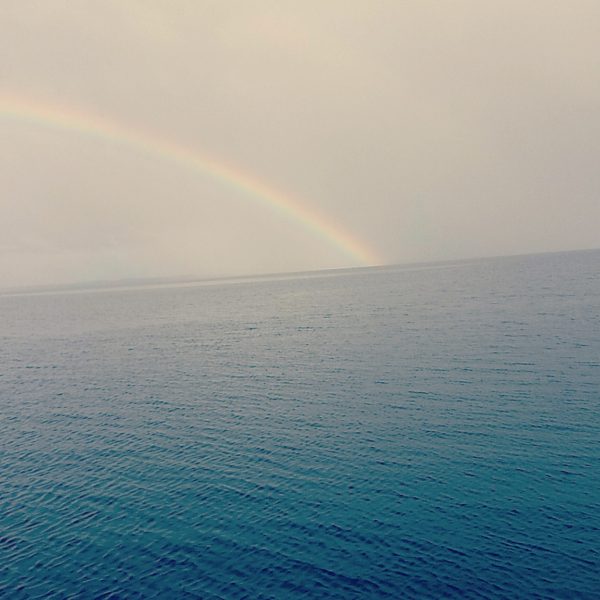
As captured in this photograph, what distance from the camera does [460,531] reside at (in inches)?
1433

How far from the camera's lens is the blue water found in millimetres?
32719

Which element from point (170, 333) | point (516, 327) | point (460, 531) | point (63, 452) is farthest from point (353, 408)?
point (170, 333)

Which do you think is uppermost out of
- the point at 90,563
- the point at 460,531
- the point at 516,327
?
the point at 516,327

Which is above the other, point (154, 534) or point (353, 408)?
point (353, 408)

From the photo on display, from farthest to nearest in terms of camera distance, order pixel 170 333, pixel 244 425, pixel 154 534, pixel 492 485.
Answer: pixel 170 333 → pixel 244 425 → pixel 492 485 → pixel 154 534

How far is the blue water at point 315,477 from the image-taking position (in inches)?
1288

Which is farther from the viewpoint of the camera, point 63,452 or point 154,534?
point 63,452

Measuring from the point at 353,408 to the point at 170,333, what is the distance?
107230mm

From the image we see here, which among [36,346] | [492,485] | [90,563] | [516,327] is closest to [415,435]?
[492,485]

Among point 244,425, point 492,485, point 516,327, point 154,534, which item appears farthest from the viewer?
point 516,327

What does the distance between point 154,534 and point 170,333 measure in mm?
125505

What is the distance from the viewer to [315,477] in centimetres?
4669

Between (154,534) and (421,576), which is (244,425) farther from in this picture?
(421,576)

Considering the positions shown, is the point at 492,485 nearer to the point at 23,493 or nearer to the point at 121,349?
the point at 23,493
